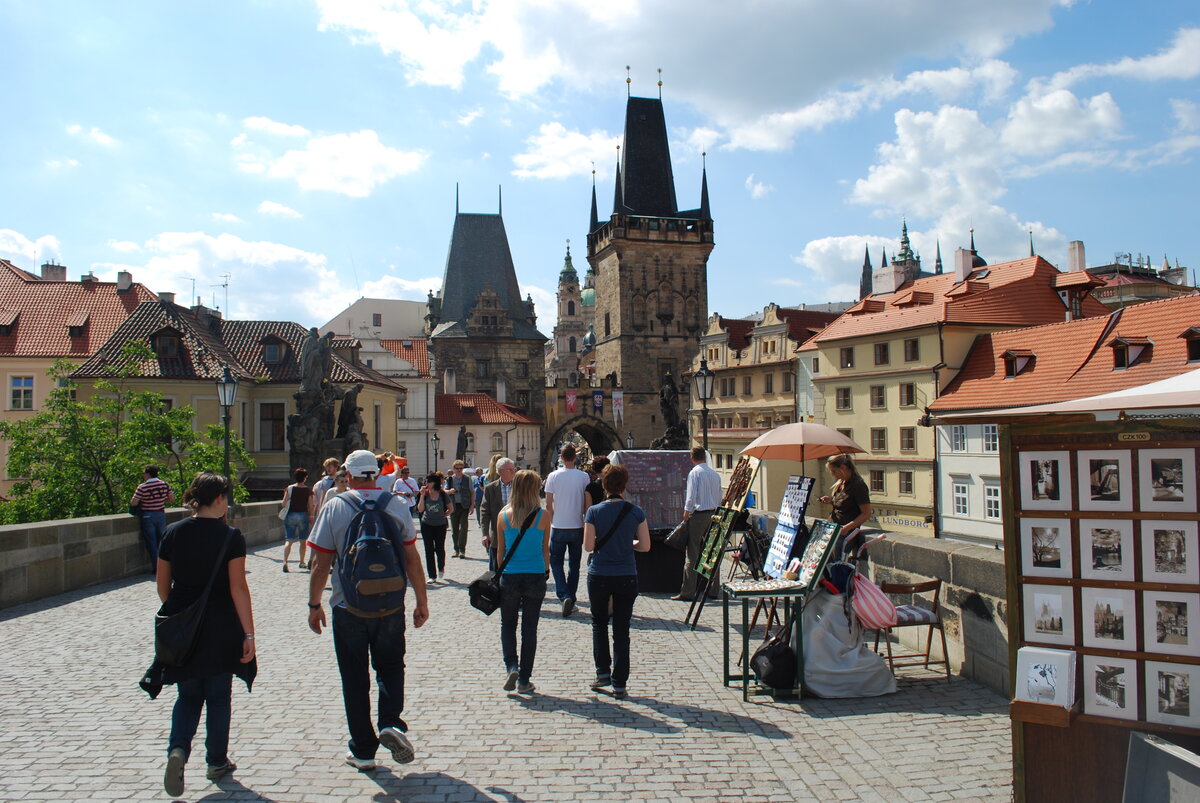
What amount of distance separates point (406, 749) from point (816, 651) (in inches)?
111

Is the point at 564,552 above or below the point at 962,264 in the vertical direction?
below

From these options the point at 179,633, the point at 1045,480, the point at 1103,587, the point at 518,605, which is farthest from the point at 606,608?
the point at 1103,587

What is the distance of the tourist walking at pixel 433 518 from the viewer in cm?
1170

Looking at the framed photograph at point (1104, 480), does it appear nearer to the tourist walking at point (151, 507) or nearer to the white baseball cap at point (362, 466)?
the white baseball cap at point (362, 466)

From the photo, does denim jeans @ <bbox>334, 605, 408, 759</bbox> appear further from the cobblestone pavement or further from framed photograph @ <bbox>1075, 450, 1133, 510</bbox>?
framed photograph @ <bbox>1075, 450, 1133, 510</bbox>

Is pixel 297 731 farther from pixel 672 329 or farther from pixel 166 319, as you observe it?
pixel 672 329

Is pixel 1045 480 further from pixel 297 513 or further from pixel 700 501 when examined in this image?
pixel 297 513

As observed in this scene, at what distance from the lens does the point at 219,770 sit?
4.67 meters

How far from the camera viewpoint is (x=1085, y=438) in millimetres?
4098

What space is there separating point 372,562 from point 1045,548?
3.16 meters

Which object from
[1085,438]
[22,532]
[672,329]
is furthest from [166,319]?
[672,329]

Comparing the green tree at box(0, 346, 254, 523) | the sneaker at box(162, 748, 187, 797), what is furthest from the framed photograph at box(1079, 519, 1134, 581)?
the green tree at box(0, 346, 254, 523)

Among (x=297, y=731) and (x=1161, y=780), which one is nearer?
(x=1161, y=780)

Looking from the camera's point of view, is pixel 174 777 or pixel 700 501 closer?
pixel 174 777
